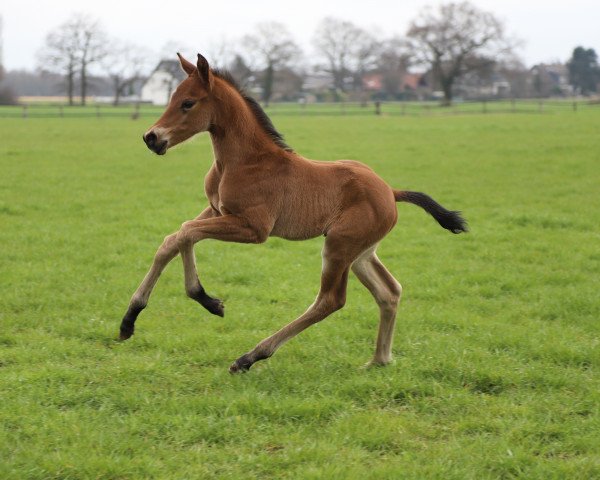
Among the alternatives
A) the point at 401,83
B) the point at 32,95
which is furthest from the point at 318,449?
the point at 32,95

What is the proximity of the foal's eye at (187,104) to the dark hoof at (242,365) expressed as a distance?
167 cm

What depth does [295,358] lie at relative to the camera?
541 cm

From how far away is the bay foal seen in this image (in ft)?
15.5

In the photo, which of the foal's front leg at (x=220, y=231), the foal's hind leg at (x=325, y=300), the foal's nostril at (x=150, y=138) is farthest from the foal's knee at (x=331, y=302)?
the foal's nostril at (x=150, y=138)

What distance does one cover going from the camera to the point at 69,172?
54.9 feet

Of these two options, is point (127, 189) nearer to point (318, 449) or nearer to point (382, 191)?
point (382, 191)

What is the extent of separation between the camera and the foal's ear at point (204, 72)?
15.0 ft

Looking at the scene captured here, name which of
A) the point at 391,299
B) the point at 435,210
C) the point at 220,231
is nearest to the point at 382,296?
the point at 391,299

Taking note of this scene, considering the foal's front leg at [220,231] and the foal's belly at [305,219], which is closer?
the foal's front leg at [220,231]

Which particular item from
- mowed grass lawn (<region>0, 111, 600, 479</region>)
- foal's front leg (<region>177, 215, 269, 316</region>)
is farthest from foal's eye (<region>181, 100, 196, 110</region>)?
mowed grass lawn (<region>0, 111, 600, 479</region>)

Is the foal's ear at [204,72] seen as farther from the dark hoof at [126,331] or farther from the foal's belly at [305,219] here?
the dark hoof at [126,331]

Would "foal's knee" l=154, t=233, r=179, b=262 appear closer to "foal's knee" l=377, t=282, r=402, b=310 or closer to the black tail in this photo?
"foal's knee" l=377, t=282, r=402, b=310

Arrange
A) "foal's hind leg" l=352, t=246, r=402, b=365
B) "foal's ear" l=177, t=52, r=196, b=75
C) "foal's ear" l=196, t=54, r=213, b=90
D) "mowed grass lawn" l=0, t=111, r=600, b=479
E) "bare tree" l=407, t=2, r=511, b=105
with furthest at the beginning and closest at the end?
"bare tree" l=407, t=2, r=511, b=105 < "foal's hind leg" l=352, t=246, r=402, b=365 < "foal's ear" l=177, t=52, r=196, b=75 < "foal's ear" l=196, t=54, r=213, b=90 < "mowed grass lawn" l=0, t=111, r=600, b=479

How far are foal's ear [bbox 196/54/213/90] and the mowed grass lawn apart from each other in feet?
6.36
